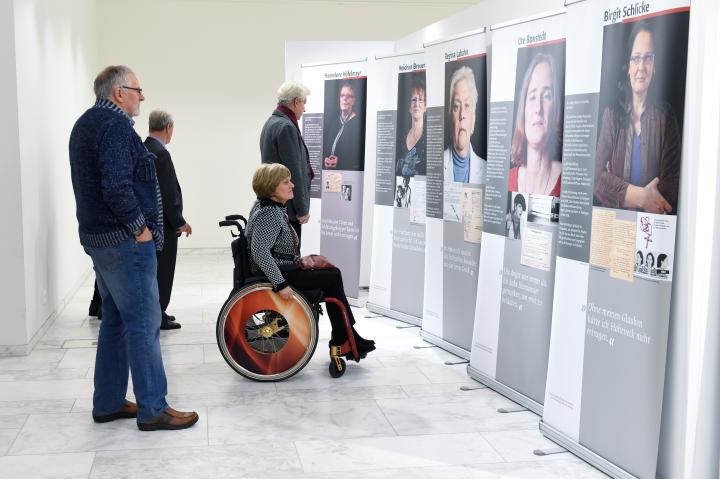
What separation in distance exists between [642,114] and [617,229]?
1.59ft

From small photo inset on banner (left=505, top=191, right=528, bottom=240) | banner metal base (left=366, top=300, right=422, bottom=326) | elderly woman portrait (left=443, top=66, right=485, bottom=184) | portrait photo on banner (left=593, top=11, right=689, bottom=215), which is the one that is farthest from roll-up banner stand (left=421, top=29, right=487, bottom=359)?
portrait photo on banner (left=593, top=11, right=689, bottom=215)

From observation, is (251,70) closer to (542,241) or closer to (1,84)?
(1,84)

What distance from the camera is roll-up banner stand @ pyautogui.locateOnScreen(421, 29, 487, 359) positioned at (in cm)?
511

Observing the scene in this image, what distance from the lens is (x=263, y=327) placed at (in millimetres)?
4762

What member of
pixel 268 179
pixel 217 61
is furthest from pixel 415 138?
pixel 217 61

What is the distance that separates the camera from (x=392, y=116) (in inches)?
255

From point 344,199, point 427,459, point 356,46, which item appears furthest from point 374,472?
point 356,46

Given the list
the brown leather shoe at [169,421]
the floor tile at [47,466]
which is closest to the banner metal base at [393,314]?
the brown leather shoe at [169,421]

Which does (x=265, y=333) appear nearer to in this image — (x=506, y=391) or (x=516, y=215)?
(x=506, y=391)

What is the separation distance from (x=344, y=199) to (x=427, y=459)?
3.67m

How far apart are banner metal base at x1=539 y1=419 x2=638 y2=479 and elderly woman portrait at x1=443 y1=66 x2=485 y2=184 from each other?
5.61ft

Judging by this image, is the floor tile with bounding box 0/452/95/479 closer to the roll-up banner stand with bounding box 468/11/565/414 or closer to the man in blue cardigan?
the man in blue cardigan

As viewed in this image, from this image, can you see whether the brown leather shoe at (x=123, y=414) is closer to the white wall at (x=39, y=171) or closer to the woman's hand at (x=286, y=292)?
the woman's hand at (x=286, y=292)

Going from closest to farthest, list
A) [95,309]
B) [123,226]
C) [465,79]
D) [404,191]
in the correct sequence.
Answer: [123,226]
[465,79]
[404,191]
[95,309]
